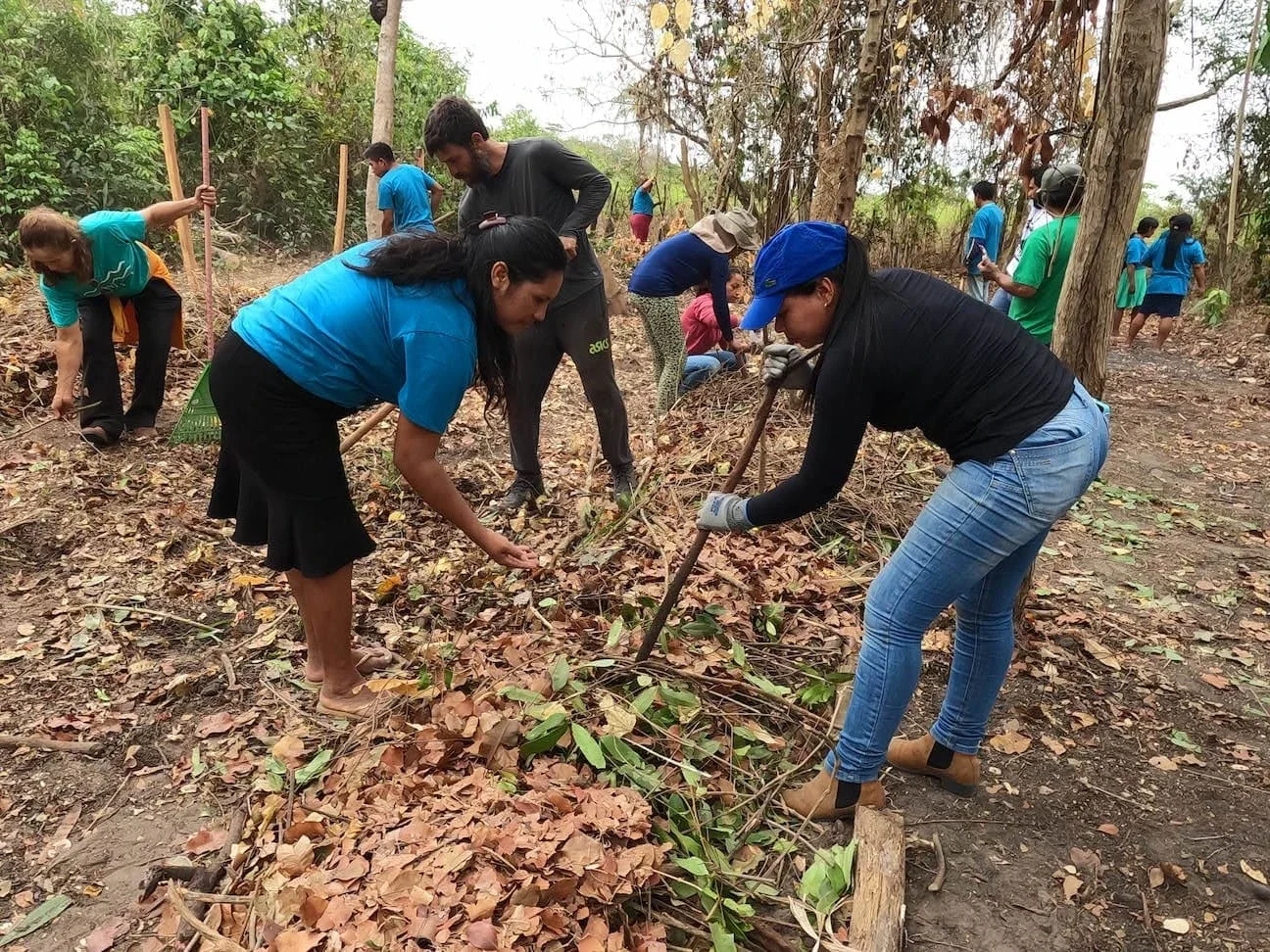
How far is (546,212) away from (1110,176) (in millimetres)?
2300

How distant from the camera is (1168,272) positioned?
9.04m

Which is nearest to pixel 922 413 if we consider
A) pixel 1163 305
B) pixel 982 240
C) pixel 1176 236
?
pixel 982 240

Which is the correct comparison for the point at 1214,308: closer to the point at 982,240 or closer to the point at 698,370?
the point at 982,240

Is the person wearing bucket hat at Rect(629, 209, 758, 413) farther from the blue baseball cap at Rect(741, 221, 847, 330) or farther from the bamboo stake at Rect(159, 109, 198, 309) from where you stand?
the bamboo stake at Rect(159, 109, 198, 309)

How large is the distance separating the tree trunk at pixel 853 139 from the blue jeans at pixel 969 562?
317 centimetres

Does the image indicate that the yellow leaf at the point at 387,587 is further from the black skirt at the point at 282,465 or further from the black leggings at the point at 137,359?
the black leggings at the point at 137,359

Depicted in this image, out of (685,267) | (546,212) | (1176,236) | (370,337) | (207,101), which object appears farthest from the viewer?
(207,101)

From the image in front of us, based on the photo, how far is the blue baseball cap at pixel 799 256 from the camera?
1714 millimetres

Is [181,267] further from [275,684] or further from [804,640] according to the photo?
[804,640]

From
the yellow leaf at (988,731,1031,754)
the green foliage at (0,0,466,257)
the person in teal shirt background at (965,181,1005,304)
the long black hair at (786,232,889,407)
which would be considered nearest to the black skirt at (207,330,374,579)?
the long black hair at (786,232,889,407)

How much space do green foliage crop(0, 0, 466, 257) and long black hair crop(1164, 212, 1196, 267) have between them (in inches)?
413

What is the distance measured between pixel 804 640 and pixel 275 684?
78.3 inches

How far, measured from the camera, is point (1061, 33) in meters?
2.89

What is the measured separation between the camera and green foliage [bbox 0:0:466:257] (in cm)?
738
